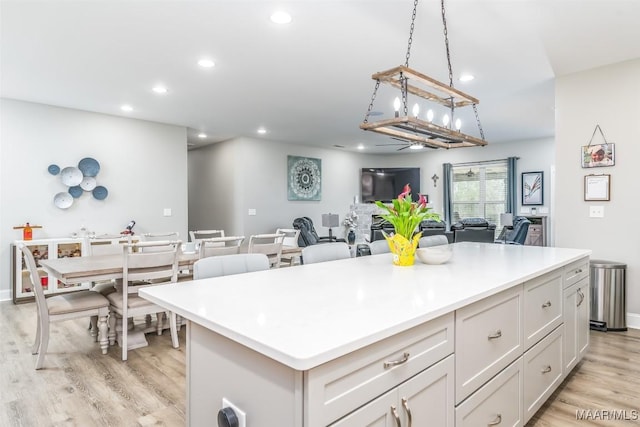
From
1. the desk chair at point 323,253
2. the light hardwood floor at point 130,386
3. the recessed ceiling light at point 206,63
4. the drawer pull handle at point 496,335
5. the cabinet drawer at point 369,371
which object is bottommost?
the light hardwood floor at point 130,386

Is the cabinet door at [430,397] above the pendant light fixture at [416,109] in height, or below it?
below

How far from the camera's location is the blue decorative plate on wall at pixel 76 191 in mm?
5223

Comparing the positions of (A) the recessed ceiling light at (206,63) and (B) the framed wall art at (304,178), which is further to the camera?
(B) the framed wall art at (304,178)

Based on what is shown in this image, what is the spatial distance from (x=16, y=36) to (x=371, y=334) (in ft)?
12.3

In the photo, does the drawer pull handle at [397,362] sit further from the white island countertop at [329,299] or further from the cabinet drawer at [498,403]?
the cabinet drawer at [498,403]

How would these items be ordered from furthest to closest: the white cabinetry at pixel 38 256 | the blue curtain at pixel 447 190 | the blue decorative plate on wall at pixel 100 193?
1. the blue curtain at pixel 447 190
2. the blue decorative plate on wall at pixel 100 193
3. the white cabinetry at pixel 38 256

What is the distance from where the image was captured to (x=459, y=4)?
2.57 metres

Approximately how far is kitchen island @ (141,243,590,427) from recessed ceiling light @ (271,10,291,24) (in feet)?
5.98

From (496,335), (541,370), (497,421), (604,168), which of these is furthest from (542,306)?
(604,168)

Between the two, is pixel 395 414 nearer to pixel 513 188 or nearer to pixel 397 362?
pixel 397 362

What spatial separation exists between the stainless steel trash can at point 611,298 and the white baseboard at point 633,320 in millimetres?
152

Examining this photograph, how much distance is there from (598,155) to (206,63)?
13.2ft

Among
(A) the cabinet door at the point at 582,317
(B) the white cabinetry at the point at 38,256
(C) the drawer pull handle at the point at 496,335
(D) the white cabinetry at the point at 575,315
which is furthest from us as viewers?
(B) the white cabinetry at the point at 38,256

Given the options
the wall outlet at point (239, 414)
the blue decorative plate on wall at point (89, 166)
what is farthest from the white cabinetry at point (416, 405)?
the blue decorative plate on wall at point (89, 166)
